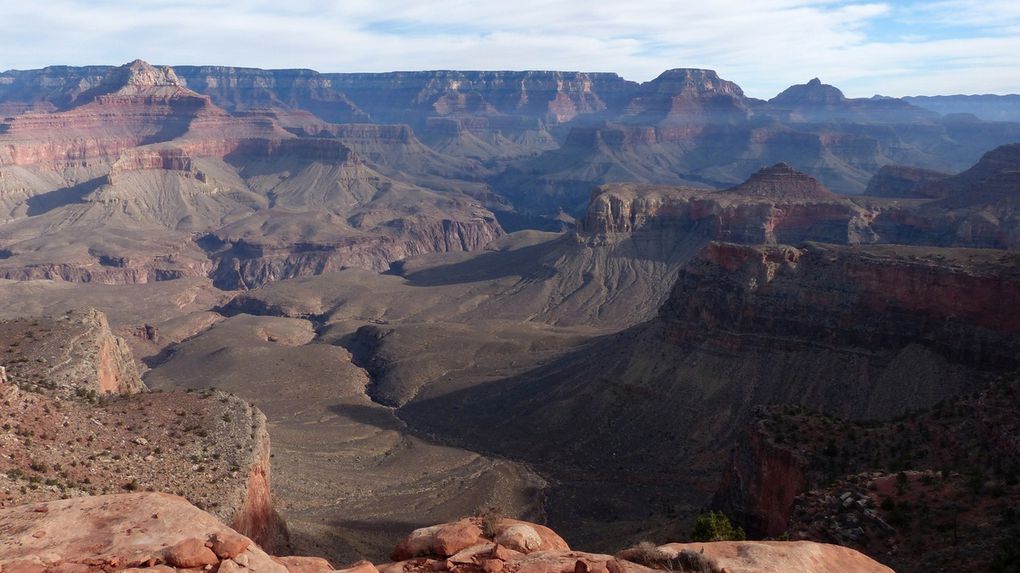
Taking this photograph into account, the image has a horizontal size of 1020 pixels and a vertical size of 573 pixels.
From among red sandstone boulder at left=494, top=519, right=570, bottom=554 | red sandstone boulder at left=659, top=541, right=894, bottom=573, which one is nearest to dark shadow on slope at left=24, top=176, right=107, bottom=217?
red sandstone boulder at left=494, top=519, right=570, bottom=554

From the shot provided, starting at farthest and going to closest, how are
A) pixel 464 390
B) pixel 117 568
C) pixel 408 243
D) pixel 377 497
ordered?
pixel 408 243 → pixel 464 390 → pixel 377 497 → pixel 117 568

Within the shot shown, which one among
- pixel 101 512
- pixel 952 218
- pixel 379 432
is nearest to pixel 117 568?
pixel 101 512

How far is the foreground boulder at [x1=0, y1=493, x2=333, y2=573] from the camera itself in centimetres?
1800

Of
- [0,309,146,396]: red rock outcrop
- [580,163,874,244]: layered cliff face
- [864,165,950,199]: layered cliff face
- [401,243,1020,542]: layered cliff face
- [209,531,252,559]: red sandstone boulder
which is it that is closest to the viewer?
[209,531,252,559]: red sandstone boulder

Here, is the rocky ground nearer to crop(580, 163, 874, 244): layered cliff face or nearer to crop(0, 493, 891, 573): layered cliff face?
crop(0, 493, 891, 573): layered cliff face

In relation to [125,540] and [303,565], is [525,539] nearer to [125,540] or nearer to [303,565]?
[303,565]

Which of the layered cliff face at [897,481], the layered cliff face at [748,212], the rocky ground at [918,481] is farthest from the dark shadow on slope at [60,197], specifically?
the rocky ground at [918,481]

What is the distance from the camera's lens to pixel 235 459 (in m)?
33.6

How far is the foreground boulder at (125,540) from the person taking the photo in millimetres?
18000

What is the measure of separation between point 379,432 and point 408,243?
111 meters

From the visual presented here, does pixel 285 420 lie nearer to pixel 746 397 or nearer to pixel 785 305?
pixel 746 397

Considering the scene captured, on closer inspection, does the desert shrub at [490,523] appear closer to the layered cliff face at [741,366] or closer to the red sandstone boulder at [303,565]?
the red sandstone boulder at [303,565]

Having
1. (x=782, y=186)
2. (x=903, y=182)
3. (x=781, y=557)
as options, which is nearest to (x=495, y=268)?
(x=782, y=186)

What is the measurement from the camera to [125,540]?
1908cm
